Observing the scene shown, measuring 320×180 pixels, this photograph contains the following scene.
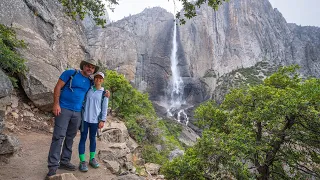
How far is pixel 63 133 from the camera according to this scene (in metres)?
3.65

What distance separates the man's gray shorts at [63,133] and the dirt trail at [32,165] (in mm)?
367

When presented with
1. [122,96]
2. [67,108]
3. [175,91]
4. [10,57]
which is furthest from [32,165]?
[175,91]

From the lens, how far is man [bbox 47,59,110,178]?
11.8 ft

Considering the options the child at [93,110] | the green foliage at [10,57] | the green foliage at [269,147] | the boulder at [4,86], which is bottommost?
the green foliage at [269,147]

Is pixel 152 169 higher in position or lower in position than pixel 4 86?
lower

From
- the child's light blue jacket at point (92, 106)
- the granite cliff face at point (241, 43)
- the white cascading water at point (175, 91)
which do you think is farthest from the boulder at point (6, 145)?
the granite cliff face at point (241, 43)

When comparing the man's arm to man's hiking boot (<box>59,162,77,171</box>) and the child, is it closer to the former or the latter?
the child

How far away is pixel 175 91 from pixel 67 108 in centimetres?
3945

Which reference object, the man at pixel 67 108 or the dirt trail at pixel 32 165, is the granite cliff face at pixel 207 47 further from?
the man at pixel 67 108

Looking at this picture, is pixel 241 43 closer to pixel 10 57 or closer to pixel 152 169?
pixel 152 169

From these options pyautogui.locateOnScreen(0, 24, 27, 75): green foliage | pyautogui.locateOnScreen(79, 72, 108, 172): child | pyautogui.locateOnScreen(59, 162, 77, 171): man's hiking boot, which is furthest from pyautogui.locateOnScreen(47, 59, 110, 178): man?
pyautogui.locateOnScreen(0, 24, 27, 75): green foliage

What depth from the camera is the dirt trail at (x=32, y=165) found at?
12.1ft

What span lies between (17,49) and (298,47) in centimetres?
6965

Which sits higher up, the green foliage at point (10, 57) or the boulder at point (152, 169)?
the green foliage at point (10, 57)
